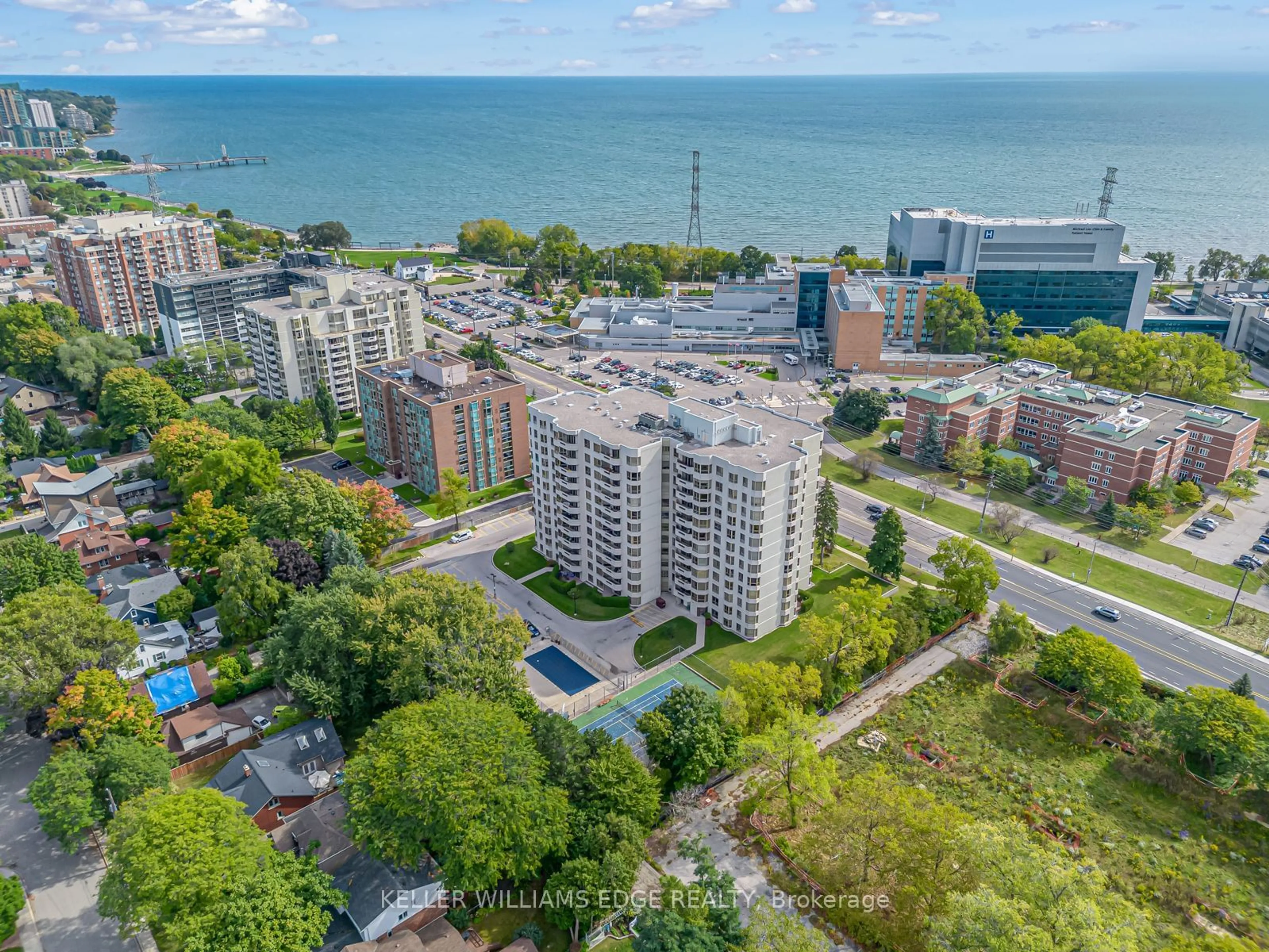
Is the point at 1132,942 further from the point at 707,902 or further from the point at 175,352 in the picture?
the point at 175,352

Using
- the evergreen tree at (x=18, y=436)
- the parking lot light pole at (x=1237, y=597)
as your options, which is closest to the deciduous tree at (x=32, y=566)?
the evergreen tree at (x=18, y=436)

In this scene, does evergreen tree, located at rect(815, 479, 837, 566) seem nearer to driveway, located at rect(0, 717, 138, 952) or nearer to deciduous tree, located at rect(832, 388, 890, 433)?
deciduous tree, located at rect(832, 388, 890, 433)

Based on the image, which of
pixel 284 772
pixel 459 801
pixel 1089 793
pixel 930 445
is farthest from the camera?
pixel 930 445

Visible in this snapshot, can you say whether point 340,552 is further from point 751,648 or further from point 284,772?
point 751,648

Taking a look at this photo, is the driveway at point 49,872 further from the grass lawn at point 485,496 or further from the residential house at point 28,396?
the residential house at point 28,396

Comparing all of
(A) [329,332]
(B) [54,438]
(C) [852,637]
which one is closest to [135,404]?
(B) [54,438]

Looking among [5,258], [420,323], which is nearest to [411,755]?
[420,323]

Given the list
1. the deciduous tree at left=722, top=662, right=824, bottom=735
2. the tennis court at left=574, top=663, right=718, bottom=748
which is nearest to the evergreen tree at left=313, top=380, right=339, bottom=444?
the tennis court at left=574, top=663, right=718, bottom=748

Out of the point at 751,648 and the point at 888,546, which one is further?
the point at 888,546
